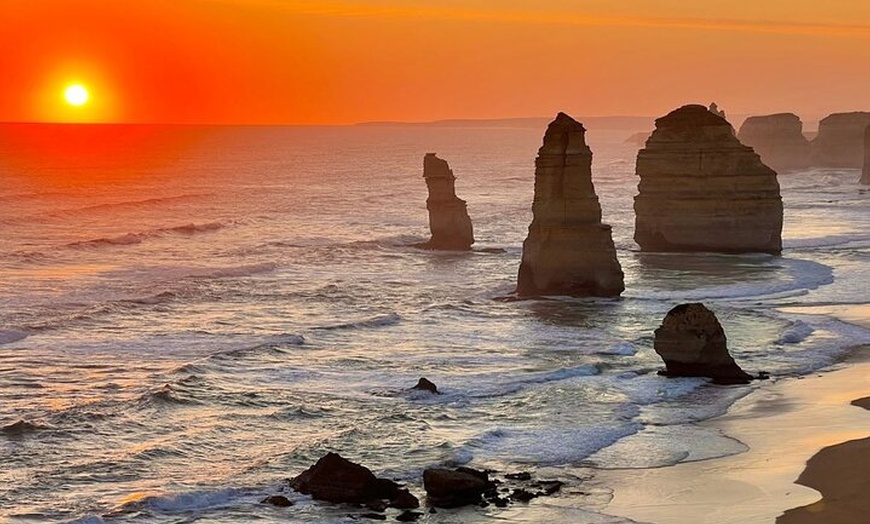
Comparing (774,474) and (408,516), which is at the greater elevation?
(408,516)

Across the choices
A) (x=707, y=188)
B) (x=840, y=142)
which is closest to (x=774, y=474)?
(x=707, y=188)

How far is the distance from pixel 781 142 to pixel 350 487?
149349mm

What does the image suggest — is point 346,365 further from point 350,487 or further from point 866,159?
point 866,159

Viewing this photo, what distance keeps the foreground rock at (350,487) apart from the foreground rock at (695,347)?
11046 millimetres

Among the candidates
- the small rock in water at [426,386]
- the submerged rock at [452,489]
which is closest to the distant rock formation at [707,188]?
the small rock in water at [426,386]

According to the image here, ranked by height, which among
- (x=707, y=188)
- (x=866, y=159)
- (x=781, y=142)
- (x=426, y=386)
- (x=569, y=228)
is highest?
(x=781, y=142)

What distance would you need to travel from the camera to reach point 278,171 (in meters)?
196

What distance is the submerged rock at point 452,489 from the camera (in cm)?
2098

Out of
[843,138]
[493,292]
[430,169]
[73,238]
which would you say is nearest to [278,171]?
[843,138]

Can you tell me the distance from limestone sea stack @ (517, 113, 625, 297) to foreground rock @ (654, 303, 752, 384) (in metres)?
13.6

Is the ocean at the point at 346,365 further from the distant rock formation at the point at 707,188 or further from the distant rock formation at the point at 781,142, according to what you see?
the distant rock formation at the point at 781,142

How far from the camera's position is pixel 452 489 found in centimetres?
2103

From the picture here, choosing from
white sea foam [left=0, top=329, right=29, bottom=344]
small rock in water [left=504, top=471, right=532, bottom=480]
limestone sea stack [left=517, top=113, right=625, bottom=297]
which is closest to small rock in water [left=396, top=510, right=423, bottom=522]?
small rock in water [left=504, top=471, right=532, bottom=480]

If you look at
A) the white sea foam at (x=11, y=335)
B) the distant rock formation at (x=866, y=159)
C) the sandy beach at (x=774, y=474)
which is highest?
the distant rock formation at (x=866, y=159)
